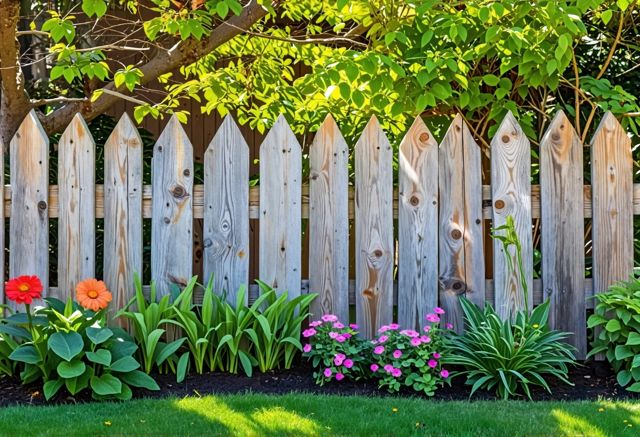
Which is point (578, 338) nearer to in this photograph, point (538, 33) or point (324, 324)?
point (324, 324)

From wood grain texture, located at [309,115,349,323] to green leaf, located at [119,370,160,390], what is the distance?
102 centimetres

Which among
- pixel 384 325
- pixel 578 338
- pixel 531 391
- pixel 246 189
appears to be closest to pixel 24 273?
pixel 246 189

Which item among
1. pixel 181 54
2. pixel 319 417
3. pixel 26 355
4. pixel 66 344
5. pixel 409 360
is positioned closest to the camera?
pixel 319 417

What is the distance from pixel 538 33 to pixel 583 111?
131 cm

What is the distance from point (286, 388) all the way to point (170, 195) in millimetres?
1262

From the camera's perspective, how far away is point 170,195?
161 inches

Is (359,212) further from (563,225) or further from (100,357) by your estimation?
(100,357)

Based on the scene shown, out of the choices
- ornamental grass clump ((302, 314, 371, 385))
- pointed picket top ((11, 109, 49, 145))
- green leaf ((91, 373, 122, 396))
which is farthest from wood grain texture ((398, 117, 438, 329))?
pointed picket top ((11, 109, 49, 145))

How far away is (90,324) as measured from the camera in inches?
138

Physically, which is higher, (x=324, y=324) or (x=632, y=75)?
(x=632, y=75)

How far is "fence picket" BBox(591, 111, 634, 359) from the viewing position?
4070mm

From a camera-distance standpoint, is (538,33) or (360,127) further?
(360,127)

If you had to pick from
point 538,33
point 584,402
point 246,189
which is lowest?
point 584,402

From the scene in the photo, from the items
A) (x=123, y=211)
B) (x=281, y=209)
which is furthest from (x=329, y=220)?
(x=123, y=211)
